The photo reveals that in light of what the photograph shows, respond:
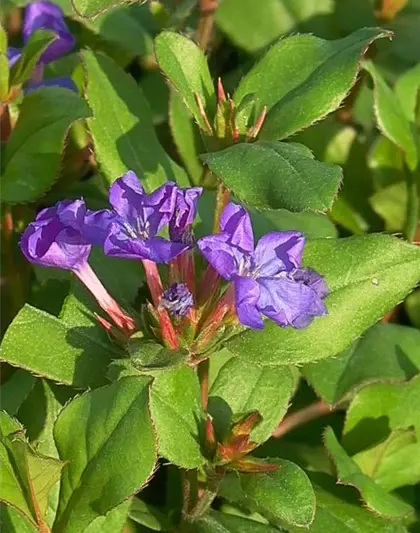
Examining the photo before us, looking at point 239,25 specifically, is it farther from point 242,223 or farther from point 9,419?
point 9,419

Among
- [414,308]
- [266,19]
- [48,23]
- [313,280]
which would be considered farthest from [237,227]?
[266,19]

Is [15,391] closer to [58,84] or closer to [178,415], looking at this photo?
[178,415]

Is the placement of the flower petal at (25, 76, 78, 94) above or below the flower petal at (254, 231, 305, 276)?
below

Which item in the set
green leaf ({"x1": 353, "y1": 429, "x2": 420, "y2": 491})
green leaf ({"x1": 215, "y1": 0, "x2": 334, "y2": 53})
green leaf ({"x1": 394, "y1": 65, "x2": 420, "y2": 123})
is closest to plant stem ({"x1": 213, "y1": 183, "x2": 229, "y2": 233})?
green leaf ({"x1": 353, "y1": 429, "x2": 420, "y2": 491})

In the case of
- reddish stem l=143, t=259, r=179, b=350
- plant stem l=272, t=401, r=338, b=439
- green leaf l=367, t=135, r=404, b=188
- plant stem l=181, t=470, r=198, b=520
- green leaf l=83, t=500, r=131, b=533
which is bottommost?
plant stem l=272, t=401, r=338, b=439

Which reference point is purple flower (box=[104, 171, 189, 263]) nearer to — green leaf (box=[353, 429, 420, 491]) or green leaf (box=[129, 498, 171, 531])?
green leaf (box=[129, 498, 171, 531])

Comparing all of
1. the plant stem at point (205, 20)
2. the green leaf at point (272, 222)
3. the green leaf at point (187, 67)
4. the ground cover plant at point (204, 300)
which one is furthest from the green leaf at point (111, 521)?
the plant stem at point (205, 20)
